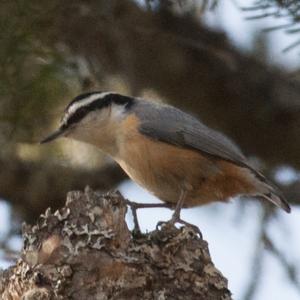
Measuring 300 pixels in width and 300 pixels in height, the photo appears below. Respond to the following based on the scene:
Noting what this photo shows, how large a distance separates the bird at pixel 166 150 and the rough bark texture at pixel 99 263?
2.69 ft

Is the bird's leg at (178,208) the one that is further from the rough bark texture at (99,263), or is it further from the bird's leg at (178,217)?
the rough bark texture at (99,263)

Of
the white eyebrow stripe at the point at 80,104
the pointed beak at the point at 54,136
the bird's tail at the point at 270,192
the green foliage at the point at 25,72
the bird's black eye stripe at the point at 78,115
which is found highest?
the green foliage at the point at 25,72

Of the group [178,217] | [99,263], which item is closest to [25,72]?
[178,217]

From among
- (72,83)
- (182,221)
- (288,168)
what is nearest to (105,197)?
(182,221)

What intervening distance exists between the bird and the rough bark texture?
2.69ft

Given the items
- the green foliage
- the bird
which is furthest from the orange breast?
the green foliage

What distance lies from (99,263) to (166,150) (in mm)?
1101

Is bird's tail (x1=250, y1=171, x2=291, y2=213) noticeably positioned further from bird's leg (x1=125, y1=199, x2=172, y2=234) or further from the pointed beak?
the pointed beak

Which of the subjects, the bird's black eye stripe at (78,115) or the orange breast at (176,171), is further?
the bird's black eye stripe at (78,115)

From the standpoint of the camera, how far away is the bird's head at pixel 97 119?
3625 mm

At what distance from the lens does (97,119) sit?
3.77 m

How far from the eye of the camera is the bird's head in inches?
143

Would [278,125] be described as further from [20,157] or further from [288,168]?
[20,157]

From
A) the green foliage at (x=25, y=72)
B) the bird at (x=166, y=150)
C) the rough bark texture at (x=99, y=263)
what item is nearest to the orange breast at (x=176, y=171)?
the bird at (x=166, y=150)
